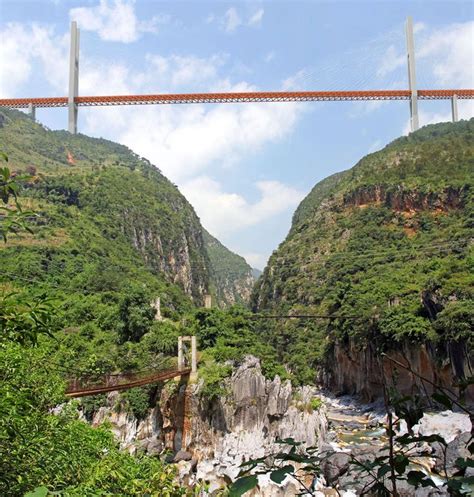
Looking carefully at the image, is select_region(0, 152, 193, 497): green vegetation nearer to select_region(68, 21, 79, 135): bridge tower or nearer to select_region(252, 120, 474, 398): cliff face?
select_region(252, 120, 474, 398): cliff face

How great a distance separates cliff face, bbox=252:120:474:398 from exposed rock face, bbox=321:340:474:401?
6 centimetres

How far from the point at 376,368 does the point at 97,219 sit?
101 feet

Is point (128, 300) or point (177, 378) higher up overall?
point (128, 300)

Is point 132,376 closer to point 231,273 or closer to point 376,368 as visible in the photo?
point 376,368

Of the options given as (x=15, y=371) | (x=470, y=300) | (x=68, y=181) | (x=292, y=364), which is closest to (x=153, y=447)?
(x=15, y=371)

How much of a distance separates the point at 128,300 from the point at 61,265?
33.0ft

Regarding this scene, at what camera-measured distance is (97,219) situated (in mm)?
39188

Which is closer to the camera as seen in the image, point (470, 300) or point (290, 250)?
point (470, 300)

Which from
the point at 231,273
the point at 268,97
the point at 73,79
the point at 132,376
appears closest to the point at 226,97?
the point at 268,97

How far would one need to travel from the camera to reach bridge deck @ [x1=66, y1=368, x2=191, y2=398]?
9.61m

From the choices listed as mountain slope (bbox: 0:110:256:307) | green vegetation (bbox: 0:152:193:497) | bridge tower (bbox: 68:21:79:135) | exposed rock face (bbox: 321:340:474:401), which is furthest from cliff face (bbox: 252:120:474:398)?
bridge tower (bbox: 68:21:79:135)

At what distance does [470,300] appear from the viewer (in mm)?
19141

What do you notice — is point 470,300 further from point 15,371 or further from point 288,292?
point 288,292

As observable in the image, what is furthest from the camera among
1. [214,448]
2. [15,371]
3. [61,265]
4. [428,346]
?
[61,265]
